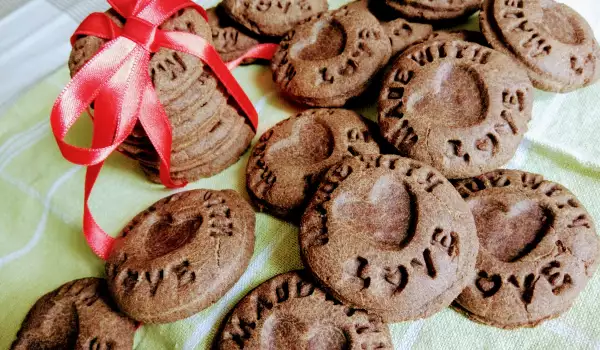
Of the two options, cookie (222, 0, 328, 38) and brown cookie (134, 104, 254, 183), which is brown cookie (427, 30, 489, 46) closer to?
cookie (222, 0, 328, 38)

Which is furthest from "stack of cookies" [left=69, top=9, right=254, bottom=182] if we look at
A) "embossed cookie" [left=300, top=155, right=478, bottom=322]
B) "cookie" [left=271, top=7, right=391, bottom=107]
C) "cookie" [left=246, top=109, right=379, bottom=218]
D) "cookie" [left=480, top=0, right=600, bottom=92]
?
"cookie" [left=480, top=0, right=600, bottom=92]

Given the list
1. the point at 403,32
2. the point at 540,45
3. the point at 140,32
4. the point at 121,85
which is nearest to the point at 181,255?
the point at 121,85

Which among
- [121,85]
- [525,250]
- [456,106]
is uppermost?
[121,85]

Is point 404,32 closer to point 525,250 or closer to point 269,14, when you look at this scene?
point 269,14

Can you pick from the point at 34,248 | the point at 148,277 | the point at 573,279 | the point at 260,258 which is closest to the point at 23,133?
the point at 34,248

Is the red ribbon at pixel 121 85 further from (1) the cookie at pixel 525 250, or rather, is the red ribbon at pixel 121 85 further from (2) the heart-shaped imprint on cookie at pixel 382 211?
(1) the cookie at pixel 525 250

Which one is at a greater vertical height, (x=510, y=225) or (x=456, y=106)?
(x=456, y=106)

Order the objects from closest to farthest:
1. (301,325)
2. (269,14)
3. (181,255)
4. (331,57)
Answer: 1. (301,325)
2. (181,255)
3. (331,57)
4. (269,14)
